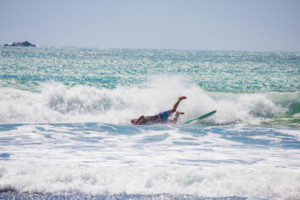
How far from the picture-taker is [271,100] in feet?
56.8

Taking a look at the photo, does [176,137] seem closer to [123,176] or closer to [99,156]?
[99,156]

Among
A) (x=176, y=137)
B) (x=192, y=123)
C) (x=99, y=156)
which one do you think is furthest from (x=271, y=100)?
(x=99, y=156)

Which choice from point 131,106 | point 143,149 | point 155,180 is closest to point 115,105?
point 131,106

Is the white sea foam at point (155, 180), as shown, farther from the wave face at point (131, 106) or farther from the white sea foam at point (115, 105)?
the white sea foam at point (115, 105)

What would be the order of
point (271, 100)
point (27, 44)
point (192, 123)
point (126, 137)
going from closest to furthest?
point (126, 137) → point (192, 123) → point (271, 100) → point (27, 44)

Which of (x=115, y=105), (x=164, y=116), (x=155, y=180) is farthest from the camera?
(x=115, y=105)

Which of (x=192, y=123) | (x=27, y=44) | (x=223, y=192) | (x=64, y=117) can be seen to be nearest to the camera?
(x=223, y=192)

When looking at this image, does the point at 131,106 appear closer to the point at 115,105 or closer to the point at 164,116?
the point at 115,105

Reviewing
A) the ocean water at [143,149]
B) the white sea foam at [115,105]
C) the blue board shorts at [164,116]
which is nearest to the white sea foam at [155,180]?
the ocean water at [143,149]

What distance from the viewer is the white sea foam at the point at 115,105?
1446 centimetres

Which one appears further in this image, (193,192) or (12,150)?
(12,150)

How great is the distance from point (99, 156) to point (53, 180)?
5.96ft

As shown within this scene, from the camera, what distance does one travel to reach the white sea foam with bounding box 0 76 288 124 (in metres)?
14.5

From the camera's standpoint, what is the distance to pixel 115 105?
648 inches
